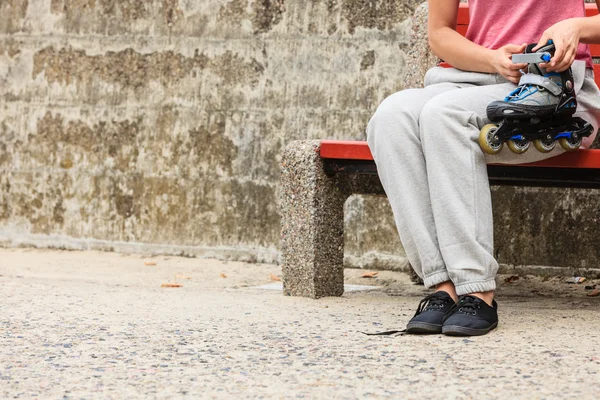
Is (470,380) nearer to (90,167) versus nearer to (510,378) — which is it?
(510,378)

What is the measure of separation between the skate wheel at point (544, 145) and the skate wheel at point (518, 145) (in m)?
0.03

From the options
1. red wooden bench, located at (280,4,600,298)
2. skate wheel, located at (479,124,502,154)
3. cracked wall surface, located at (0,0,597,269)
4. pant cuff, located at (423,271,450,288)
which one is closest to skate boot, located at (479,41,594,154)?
skate wheel, located at (479,124,502,154)

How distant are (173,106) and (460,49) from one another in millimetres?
2589

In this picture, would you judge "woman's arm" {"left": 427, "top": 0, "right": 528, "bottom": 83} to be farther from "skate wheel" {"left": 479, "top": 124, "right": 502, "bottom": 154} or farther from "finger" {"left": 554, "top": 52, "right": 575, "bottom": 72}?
"skate wheel" {"left": 479, "top": 124, "right": 502, "bottom": 154}

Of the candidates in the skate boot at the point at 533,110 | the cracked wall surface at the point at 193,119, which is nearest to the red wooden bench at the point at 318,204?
the skate boot at the point at 533,110

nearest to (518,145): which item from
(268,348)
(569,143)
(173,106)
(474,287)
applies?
(569,143)

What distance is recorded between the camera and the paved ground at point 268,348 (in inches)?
81.0

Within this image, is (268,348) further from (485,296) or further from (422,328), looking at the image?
(485,296)

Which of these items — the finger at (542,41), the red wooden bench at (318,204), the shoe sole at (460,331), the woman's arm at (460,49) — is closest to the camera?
the shoe sole at (460,331)

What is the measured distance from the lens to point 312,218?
359 centimetres

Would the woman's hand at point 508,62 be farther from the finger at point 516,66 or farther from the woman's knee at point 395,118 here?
the woman's knee at point 395,118

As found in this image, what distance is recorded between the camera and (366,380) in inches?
82.8

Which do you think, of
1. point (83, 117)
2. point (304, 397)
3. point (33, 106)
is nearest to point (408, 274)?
point (83, 117)

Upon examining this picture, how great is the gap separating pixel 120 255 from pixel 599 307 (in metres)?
2.91
